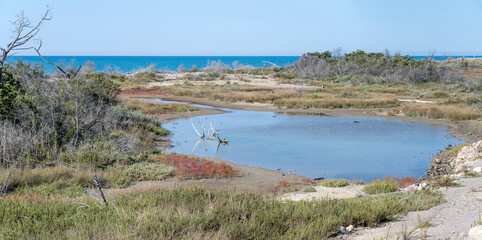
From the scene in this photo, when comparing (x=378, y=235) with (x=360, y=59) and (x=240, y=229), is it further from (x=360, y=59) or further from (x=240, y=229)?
(x=360, y=59)

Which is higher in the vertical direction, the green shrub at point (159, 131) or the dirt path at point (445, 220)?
the dirt path at point (445, 220)

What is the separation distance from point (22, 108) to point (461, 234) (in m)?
14.0

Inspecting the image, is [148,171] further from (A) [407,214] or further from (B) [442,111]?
(B) [442,111]

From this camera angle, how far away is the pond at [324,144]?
16344mm

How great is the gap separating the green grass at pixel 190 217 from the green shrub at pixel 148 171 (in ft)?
18.4

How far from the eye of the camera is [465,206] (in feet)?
24.0

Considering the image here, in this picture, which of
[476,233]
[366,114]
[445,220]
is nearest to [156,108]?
[366,114]

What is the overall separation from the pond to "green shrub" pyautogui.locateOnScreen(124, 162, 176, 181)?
418 cm

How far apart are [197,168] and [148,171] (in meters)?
1.74

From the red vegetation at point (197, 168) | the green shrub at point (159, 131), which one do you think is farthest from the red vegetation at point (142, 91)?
the red vegetation at point (197, 168)

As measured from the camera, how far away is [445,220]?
6547mm

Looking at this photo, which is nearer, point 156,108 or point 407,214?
point 407,214

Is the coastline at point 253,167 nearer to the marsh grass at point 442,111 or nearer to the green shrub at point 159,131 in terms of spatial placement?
the green shrub at point 159,131

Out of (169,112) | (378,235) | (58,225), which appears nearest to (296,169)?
(378,235)
